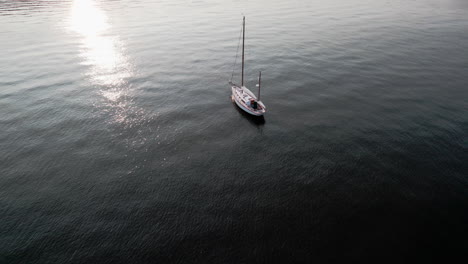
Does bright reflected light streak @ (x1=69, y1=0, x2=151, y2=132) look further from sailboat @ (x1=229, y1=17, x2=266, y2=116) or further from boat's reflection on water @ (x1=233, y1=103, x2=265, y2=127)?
boat's reflection on water @ (x1=233, y1=103, x2=265, y2=127)

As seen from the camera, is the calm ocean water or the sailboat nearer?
the calm ocean water

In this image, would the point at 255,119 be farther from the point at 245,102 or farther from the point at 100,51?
the point at 100,51

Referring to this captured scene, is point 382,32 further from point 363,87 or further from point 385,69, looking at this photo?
point 363,87

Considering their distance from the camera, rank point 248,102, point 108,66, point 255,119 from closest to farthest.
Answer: point 255,119, point 248,102, point 108,66

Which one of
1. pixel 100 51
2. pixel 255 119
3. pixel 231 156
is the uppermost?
pixel 100 51

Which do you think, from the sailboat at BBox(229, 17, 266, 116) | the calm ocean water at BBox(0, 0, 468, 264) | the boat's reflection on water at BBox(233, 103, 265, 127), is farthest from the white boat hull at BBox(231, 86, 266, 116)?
the calm ocean water at BBox(0, 0, 468, 264)

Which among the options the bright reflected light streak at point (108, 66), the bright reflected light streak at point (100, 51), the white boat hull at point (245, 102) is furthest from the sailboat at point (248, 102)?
the bright reflected light streak at point (100, 51)

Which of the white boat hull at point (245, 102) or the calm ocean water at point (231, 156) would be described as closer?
the calm ocean water at point (231, 156)

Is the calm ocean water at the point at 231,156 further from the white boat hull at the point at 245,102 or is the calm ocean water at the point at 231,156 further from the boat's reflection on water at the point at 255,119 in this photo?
the white boat hull at the point at 245,102

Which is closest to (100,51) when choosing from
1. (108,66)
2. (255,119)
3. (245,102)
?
(108,66)
